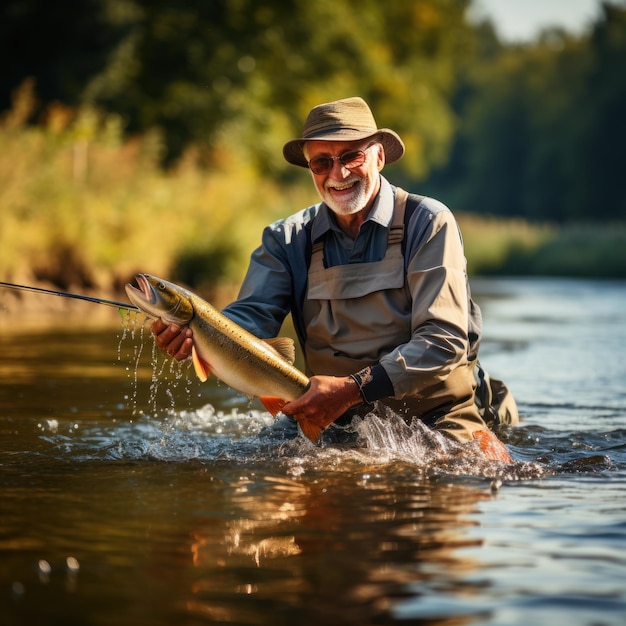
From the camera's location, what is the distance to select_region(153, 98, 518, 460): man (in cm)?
533

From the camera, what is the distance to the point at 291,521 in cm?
432

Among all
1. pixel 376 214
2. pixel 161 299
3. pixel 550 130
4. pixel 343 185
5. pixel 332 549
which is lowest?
pixel 332 549

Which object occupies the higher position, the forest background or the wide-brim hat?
the forest background

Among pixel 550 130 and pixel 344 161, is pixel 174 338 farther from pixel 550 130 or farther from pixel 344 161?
pixel 550 130

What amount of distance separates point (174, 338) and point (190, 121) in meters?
Answer: 24.4

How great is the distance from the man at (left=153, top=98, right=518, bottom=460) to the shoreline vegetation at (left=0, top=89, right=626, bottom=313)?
26.6ft

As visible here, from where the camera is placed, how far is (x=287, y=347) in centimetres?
529

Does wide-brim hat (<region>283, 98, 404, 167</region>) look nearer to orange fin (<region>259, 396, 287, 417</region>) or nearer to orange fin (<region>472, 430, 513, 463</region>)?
orange fin (<region>259, 396, 287, 417</region>)

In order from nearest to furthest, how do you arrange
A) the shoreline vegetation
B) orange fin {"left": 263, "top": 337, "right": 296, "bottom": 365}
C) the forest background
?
orange fin {"left": 263, "top": 337, "right": 296, "bottom": 365}, the shoreline vegetation, the forest background

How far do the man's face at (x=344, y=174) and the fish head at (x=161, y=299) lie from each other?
94 centimetres

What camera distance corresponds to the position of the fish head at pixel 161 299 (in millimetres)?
4879

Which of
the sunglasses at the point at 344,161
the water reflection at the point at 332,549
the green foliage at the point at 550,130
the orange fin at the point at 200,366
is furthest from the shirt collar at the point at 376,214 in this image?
the green foliage at the point at 550,130

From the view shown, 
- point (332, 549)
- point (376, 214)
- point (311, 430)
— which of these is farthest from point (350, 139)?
point (332, 549)

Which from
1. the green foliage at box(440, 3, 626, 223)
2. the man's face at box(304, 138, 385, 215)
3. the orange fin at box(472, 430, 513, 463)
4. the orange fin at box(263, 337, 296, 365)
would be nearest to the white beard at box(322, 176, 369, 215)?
the man's face at box(304, 138, 385, 215)
